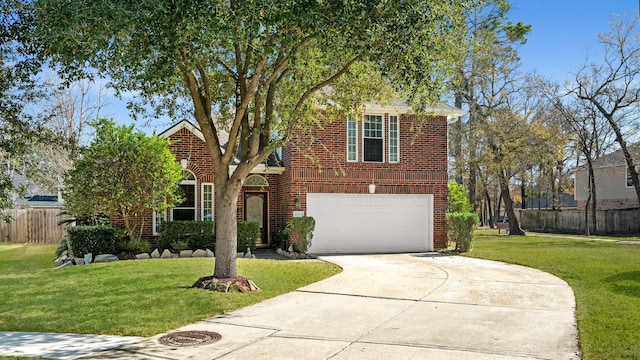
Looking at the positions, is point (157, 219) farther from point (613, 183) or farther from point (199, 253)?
point (613, 183)

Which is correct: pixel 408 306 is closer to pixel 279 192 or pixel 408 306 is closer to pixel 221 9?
pixel 221 9

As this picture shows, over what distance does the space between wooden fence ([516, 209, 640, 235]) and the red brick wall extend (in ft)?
64.3

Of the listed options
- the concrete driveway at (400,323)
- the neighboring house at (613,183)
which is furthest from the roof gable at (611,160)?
the concrete driveway at (400,323)

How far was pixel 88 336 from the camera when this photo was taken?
734 cm

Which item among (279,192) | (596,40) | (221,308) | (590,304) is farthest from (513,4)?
(221,308)

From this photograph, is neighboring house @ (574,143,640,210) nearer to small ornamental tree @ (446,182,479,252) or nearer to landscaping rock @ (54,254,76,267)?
small ornamental tree @ (446,182,479,252)

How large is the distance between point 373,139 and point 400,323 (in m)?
11.6

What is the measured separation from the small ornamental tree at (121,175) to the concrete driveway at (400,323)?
6923 mm

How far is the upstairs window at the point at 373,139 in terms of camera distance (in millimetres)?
19219

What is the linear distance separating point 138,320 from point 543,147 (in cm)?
2900

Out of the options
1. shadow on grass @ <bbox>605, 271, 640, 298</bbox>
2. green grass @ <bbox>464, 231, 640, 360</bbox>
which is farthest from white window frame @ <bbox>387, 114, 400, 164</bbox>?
shadow on grass @ <bbox>605, 271, 640, 298</bbox>

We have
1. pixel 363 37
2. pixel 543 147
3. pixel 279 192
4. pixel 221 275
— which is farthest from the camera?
pixel 543 147

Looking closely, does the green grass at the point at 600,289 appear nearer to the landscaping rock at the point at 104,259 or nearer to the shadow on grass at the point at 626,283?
the shadow on grass at the point at 626,283

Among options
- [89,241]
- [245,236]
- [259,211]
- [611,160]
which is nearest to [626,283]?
[245,236]
